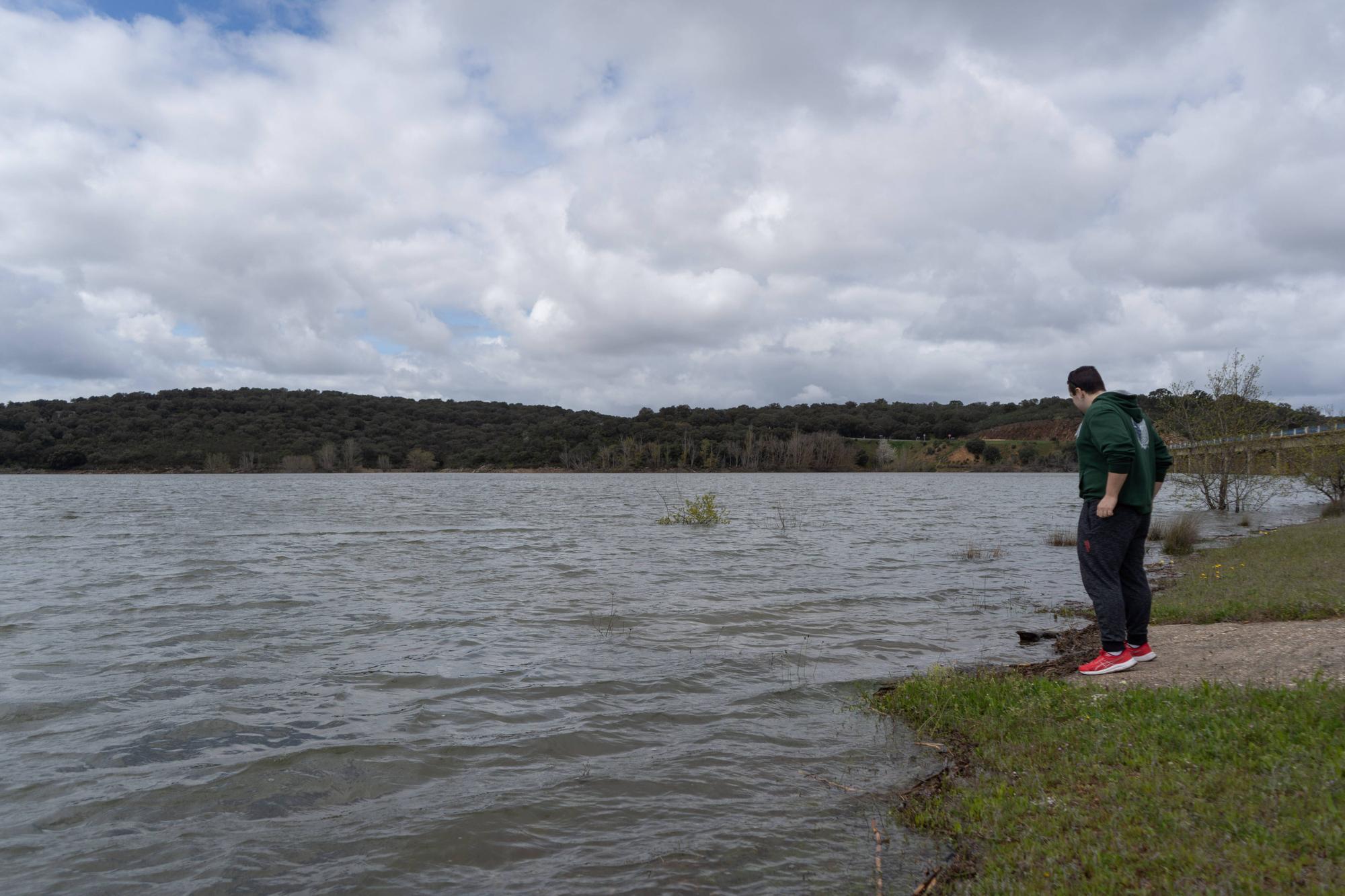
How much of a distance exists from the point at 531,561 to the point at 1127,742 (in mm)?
18352

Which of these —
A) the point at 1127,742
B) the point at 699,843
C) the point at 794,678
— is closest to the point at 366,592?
the point at 794,678

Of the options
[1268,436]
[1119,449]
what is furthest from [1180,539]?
[1119,449]

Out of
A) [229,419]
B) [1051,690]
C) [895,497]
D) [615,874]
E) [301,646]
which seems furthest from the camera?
[229,419]

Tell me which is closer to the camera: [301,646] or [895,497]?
[301,646]

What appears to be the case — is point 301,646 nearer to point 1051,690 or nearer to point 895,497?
point 1051,690

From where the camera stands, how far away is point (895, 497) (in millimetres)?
62375

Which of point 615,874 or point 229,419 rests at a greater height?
point 229,419

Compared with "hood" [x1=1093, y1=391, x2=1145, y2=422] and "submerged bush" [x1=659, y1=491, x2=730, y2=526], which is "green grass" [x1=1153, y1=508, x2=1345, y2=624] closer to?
"hood" [x1=1093, y1=391, x2=1145, y2=422]

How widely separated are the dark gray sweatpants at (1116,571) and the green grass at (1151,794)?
3.13ft

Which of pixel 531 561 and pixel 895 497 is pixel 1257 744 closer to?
pixel 531 561

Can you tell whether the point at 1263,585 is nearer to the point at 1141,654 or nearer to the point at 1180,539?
the point at 1141,654

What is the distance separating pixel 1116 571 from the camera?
758 centimetres

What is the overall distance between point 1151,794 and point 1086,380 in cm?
428

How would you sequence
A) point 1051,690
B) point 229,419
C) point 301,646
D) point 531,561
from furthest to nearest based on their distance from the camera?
point 229,419 < point 531,561 < point 301,646 < point 1051,690
